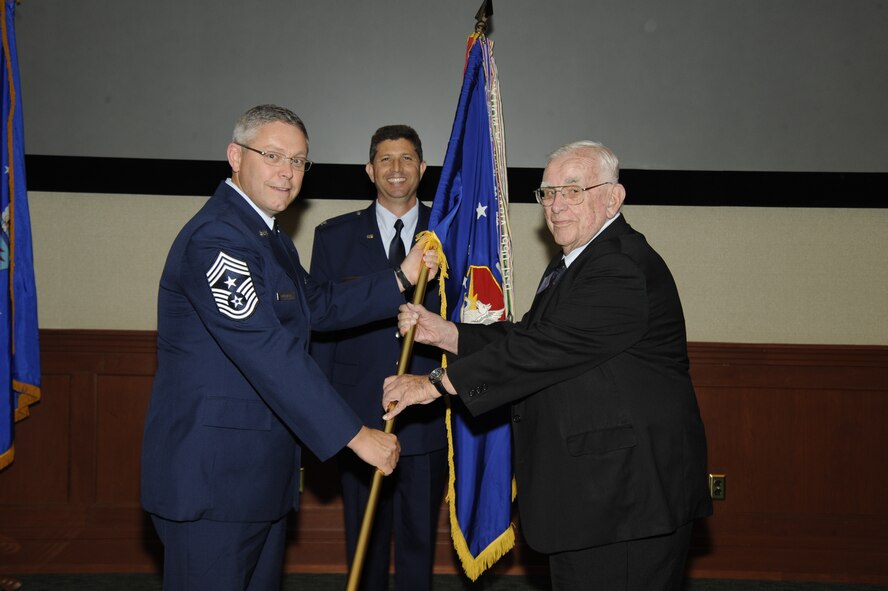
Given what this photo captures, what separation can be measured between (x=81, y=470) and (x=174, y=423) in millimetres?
2113

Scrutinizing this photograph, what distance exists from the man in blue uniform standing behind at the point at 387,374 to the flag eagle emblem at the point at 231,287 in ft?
3.40

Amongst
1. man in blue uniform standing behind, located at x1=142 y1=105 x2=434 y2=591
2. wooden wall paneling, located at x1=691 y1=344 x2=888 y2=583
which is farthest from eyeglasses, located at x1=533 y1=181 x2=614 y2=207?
wooden wall paneling, located at x1=691 y1=344 x2=888 y2=583

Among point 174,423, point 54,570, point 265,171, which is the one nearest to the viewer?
point 174,423

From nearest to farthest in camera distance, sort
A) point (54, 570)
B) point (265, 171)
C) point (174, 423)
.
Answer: point (174, 423) < point (265, 171) < point (54, 570)

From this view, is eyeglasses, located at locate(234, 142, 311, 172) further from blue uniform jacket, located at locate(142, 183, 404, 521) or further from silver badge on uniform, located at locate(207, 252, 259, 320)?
silver badge on uniform, located at locate(207, 252, 259, 320)

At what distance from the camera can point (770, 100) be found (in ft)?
12.0

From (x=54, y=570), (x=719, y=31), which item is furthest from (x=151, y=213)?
(x=719, y=31)

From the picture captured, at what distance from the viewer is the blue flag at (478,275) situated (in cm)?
263

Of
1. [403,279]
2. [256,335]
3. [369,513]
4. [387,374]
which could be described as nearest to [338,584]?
[387,374]

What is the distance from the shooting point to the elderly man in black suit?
75.7 inches

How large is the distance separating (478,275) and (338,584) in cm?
170

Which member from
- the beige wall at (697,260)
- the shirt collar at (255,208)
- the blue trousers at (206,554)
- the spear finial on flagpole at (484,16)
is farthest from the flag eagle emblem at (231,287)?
the beige wall at (697,260)

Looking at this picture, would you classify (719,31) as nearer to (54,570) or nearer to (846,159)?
(846,159)

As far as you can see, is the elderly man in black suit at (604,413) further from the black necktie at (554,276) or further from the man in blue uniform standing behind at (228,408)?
the man in blue uniform standing behind at (228,408)
